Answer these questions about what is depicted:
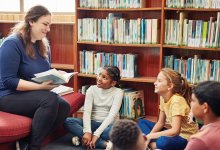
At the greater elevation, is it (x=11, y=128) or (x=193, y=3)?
(x=193, y=3)

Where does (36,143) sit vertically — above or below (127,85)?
below

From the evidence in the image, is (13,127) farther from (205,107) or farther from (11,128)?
(205,107)

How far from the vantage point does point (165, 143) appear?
2398 mm

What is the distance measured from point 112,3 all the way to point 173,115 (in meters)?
1.35

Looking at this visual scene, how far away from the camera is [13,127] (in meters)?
2.38

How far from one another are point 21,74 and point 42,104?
311 mm

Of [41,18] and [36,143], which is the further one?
[41,18]

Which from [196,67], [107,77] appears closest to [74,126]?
[107,77]

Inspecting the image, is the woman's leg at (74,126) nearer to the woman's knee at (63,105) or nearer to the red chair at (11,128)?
the woman's knee at (63,105)

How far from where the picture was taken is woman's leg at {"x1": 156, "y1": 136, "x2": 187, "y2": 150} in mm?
2391

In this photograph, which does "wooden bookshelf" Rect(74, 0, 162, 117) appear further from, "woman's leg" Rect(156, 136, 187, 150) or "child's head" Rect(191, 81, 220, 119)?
"child's head" Rect(191, 81, 220, 119)

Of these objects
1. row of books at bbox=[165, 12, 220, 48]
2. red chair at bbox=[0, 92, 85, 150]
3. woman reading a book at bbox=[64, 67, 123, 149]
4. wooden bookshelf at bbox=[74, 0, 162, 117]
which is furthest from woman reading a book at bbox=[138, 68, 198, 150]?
red chair at bbox=[0, 92, 85, 150]

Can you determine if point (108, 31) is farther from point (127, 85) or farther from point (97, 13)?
point (127, 85)

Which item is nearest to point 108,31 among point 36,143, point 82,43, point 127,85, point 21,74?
point 82,43
